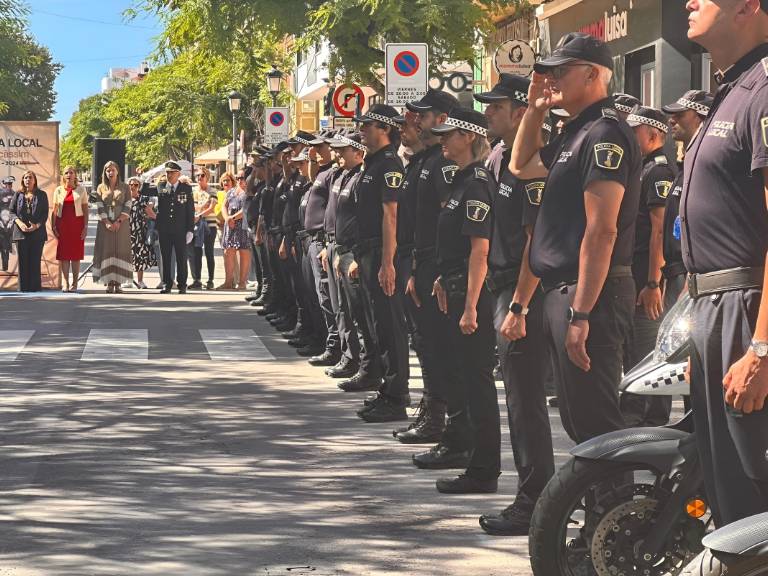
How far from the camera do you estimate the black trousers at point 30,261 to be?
2414 cm

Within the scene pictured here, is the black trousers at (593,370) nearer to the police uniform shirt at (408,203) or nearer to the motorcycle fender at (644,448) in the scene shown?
the motorcycle fender at (644,448)

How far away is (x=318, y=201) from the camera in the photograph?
48.5 ft

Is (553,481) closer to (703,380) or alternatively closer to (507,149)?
(703,380)

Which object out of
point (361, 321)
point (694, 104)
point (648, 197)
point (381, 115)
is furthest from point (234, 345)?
point (694, 104)

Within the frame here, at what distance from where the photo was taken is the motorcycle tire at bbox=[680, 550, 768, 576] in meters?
4.09

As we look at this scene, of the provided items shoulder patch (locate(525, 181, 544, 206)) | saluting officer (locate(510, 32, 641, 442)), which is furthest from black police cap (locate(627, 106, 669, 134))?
saluting officer (locate(510, 32, 641, 442))

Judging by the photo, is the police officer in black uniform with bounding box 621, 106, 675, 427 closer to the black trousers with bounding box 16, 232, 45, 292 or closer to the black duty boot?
the black duty boot

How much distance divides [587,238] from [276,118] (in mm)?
26899

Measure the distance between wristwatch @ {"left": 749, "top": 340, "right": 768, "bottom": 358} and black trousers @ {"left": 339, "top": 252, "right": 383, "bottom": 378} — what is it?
331 inches

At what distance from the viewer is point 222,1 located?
90.0ft

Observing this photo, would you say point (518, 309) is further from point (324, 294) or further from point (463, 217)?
point (324, 294)

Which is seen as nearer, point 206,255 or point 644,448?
point 644,448

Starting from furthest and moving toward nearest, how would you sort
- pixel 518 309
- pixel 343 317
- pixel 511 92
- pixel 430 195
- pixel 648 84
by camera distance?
pixel 648 84, pixel 343 317, pixel 430 195, pixel 511 92, pixel 518 309

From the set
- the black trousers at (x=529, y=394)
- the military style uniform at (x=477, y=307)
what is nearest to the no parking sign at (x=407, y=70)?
the military style uniform at (x=477, y=307)
